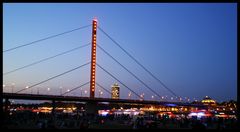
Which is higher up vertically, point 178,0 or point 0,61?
point 178,0

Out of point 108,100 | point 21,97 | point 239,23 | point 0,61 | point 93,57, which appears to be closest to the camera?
point 0,61

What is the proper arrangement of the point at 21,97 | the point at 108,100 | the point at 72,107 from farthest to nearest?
1. the point at 72,107
2. the point at 108,100
3. the point at 21,97

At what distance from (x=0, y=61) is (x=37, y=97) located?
49206 millimetres

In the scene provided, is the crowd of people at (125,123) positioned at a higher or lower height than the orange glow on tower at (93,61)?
lower

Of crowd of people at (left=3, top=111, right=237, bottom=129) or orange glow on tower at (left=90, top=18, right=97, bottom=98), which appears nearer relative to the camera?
crowd of people at (left=3, top=111, right=237, bottom=129)

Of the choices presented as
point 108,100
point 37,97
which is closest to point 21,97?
point 37,97

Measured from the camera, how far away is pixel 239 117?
4863 mm

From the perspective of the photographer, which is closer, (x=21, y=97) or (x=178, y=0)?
(x=178, y=0)

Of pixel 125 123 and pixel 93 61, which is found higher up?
pixel 93 61

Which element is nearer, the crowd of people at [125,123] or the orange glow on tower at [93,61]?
the crowd of people at [125,123]

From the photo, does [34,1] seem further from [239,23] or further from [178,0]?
[239,23]

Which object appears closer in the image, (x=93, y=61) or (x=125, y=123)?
(x=125, y=123)

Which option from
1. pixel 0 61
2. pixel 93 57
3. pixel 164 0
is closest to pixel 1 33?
pixel 0 61

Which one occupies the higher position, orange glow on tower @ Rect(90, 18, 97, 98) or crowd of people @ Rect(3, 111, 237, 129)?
orange glow on tower @ Rect(90, 18, 97, 98)
